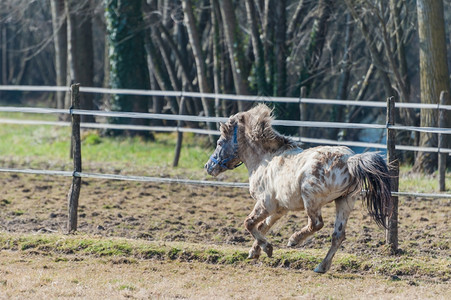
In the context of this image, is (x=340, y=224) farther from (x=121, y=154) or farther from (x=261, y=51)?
(x=261, y=51)

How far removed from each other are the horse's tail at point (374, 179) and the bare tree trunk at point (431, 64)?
603cm

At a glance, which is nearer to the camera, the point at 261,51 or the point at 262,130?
the point at 262,130

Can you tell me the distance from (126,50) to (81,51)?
1901 millimetres

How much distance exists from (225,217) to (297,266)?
2.43m

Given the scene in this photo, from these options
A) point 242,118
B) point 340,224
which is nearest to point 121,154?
point 242,118

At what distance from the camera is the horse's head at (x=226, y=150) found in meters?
7.00

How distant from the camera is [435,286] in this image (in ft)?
20.2

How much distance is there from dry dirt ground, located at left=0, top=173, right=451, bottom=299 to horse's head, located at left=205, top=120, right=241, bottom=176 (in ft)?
3.30

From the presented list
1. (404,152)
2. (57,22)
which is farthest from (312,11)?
(57,22)

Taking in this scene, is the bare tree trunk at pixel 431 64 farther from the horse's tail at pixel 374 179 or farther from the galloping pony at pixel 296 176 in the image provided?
the horse's tail at pixel 374 179

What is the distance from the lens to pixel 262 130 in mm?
6824

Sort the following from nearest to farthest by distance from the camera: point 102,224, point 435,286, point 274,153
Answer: point 435,286 → point 274,153 → point 102,224

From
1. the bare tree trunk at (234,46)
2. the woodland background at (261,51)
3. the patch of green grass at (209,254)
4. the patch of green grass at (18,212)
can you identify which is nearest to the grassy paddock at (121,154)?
the woodland background at (261,51)

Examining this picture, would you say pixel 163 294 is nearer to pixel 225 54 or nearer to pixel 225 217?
pixel 225 217
